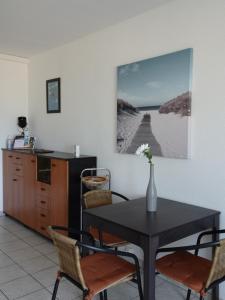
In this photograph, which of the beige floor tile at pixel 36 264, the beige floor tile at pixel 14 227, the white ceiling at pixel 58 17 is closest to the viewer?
the white ceiling at pixel 58 17

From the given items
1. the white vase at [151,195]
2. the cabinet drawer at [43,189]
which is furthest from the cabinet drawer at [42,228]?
the white vase at [151,195]

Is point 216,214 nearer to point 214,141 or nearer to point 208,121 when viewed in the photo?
point 214,141

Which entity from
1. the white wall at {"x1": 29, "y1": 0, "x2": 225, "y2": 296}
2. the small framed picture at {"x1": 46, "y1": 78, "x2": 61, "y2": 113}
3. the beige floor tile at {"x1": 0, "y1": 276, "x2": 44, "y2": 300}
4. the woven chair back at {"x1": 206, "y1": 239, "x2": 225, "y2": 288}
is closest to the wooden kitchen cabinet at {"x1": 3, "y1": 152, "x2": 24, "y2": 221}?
the white wall at {"x1": 29, "y1": 0, "x2": 225, "y2": 296}

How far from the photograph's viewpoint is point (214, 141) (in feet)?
7.70

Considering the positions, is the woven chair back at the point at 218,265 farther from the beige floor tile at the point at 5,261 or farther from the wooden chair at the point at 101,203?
the beige floor tile at the point at 5,261

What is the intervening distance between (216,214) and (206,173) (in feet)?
1.13

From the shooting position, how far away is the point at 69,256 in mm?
1784

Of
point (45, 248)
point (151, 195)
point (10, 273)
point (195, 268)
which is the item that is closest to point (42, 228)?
point (45, 248)

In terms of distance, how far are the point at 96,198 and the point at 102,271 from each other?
949mm

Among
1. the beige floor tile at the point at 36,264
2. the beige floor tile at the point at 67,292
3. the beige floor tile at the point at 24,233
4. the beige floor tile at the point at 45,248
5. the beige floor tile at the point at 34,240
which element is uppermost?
the beige floor tile at the point at 24,233

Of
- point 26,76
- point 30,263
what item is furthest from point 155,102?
point 26,76

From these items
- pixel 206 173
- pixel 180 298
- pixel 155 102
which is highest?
pixel 155 102

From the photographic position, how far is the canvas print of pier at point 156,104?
2514 millimetres

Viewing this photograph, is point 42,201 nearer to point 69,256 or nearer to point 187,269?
point 69,256
